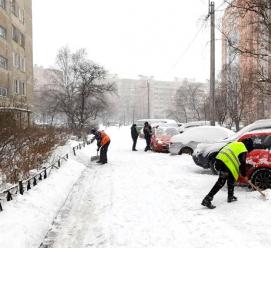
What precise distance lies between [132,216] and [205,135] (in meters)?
11.3

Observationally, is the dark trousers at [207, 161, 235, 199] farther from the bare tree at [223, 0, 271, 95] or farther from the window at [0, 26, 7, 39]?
the window at [0, 26, 7, 39]

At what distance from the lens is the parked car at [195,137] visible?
18.5 meters

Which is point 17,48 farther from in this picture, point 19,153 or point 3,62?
point 19,153

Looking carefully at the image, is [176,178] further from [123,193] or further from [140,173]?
[123,193]

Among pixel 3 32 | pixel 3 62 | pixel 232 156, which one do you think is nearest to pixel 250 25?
pixel 232 156

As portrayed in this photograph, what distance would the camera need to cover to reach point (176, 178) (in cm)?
1286

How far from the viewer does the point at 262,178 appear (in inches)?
394

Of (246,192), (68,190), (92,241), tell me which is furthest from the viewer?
(68,190)

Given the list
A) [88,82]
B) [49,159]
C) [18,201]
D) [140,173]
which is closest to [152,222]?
[18,201]

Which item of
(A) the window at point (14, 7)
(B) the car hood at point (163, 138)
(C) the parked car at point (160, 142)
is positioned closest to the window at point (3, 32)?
(A) the window at point (14, 7)

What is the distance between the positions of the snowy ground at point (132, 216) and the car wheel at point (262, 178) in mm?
396

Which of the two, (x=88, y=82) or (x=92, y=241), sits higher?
(x=88, y=82)

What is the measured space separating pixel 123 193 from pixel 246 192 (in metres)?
3.07

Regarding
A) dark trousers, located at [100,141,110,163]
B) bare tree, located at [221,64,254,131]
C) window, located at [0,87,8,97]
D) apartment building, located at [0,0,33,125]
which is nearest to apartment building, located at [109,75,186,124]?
apartment building, located at [0,0,33,125]
